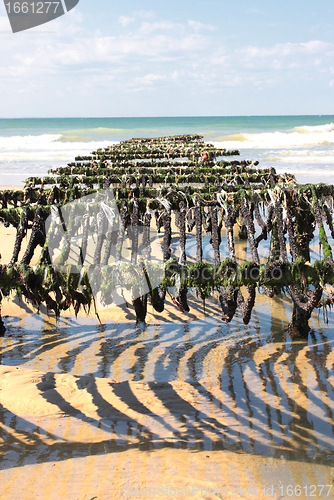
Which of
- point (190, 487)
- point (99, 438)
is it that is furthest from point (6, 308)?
point (190, 487)

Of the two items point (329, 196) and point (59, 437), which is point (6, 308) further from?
point (329, 196)

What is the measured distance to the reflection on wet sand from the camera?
3.06m

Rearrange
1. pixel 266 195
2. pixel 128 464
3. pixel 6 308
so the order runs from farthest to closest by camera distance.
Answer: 1. pixel 6 308
2. pixel 266 195
3. pixel 128 464

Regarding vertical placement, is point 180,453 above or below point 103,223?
below

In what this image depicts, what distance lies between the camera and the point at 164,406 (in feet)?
12.9

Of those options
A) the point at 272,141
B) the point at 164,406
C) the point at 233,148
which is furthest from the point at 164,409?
the point at 272,141

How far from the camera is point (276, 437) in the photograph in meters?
3.45

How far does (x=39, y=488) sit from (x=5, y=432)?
0.84 metres

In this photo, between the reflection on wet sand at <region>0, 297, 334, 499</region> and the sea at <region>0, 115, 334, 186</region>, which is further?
the sea at <region>0, 115, 334, 186</region>

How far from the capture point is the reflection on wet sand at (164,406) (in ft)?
10.0

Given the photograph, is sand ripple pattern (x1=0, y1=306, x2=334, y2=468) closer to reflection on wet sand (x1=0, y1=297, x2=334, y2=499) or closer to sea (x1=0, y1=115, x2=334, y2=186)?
reflection on wet sand (x1=0, y1=297, x2=334, y2=499)

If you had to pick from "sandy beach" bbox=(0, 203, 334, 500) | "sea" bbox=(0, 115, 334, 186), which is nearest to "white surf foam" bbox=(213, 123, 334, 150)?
"sea" bbox=(0, 115, 334, 186)
